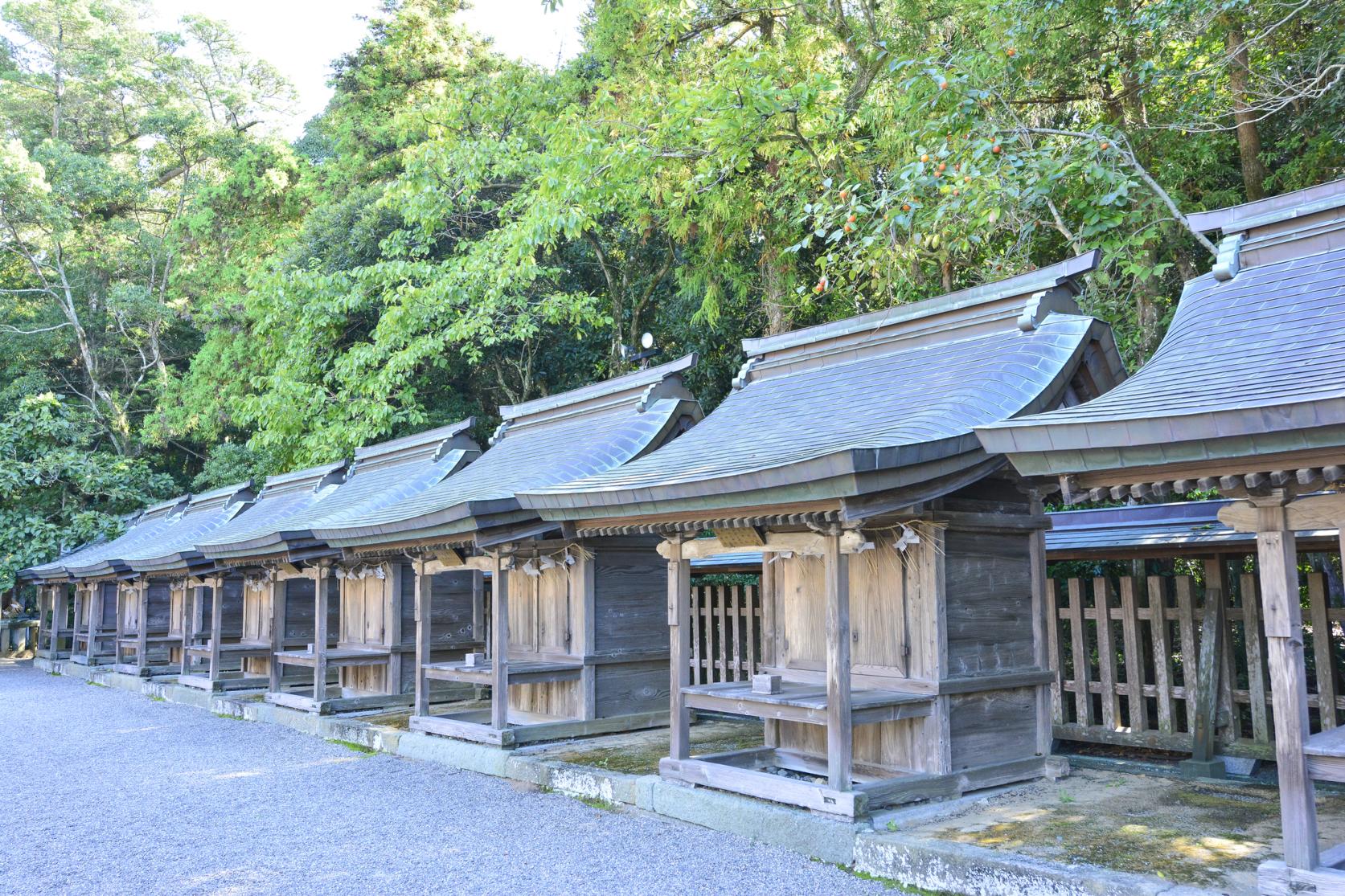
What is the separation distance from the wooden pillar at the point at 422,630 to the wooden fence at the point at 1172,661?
615 cm

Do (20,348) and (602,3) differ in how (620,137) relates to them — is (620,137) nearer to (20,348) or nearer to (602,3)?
(602,3)

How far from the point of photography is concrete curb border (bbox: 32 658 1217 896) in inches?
193

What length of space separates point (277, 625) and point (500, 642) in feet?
19.7

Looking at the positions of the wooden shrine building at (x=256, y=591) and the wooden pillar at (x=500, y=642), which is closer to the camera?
the wooden pillar at (x=500, y=642)

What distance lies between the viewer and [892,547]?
23.2 feet

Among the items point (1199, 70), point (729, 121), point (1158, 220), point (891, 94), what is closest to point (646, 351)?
point (729, 121)

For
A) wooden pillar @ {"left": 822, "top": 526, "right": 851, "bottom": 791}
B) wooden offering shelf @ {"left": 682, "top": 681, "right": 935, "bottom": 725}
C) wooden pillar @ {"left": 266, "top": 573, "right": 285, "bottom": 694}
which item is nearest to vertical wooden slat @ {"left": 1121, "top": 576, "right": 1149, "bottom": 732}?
wooden offering shelf @ {"left": 682, "top": 681, "right": 935, "bottom": 725}

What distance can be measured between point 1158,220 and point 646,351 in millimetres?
5686

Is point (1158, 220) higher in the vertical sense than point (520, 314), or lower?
lower

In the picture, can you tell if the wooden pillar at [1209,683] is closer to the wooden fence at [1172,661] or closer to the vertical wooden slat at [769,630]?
the wooden fence at [1172,661]

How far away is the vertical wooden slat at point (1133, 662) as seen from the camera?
25.6 feet

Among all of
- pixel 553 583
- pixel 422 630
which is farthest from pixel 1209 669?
pixel 422 630

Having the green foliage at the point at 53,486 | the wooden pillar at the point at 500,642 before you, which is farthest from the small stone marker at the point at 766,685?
the green foliage at the point at 53,486

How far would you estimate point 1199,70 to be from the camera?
35.0 feet
